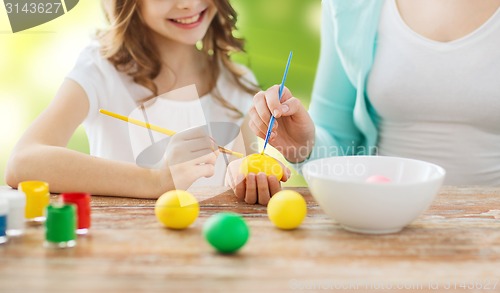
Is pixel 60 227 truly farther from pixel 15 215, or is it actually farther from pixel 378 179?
pixel 378 179

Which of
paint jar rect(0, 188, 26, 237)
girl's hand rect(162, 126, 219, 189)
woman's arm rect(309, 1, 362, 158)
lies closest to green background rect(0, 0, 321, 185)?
woman's arm rect(309, 1, 362, 158)

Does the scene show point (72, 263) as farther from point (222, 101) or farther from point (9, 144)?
point (9, 144)

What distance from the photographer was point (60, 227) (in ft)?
2.46

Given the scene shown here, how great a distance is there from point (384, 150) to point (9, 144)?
1456mm

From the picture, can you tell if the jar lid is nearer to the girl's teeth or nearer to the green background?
the girl's teeth

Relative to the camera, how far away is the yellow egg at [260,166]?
1058mm

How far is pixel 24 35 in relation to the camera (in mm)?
2186

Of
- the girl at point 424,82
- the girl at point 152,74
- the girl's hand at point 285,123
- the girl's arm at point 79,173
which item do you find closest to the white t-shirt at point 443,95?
the girl at point 424,82

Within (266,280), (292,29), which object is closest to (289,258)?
(266,280)

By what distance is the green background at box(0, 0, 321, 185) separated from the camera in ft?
6.63

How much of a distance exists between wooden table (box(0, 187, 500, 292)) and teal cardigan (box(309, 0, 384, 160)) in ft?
1.91

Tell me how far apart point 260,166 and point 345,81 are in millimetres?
577

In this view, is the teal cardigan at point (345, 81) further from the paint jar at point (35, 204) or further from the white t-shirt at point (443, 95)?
the paint jar at point (35, 204)

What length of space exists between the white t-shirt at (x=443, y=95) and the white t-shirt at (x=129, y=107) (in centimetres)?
51
